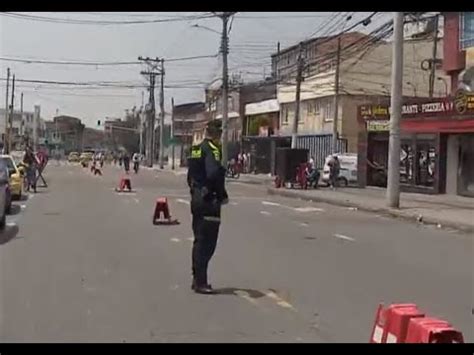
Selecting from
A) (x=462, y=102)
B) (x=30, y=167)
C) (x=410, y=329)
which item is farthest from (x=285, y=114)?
A: (x=410, y=329)

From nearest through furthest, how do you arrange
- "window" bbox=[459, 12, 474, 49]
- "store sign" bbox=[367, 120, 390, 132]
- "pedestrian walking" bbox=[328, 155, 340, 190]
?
"window" bbox=[459, 12, 474, 49] < "store sign" bbox=[367, 120, 390, 132] < "pedestrian walking" bbox=[328, 155, 340, 190]

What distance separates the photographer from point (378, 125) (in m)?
40.7

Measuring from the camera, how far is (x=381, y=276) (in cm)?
1195

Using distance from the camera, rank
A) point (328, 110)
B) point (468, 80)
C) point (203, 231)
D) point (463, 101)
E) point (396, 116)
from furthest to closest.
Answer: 1. point (328, 110)
2. point (468, 80)
3. point (463, 101)
4. point (396, 116)
5. point (203, 231)

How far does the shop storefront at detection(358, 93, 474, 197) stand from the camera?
→ 33.3 metres

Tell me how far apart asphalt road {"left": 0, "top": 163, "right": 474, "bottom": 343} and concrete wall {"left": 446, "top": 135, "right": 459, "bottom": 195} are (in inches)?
555

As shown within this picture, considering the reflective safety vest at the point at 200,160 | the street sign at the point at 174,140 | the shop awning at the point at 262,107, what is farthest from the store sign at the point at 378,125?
the street sign at the point at 174,140

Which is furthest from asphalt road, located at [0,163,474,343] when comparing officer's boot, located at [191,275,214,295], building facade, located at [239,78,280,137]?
building facade, located at [239,78,280,137]

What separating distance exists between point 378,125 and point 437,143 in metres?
5.89

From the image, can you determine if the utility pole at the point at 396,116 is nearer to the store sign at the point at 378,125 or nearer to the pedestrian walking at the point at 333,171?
the store sign at the point at 378,125

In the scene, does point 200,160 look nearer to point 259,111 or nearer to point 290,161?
point 290,161

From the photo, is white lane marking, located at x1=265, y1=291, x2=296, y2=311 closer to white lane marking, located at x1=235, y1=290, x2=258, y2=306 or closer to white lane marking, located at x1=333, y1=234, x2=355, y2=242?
white lane marking, located at x1=235, y1=290, x2=258, y2=306

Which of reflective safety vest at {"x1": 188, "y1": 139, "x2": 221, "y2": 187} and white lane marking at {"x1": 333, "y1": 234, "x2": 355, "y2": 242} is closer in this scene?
reflective safety vest at {"x1": 188, "y1": 139, "x2": 221, "y2": 187}
